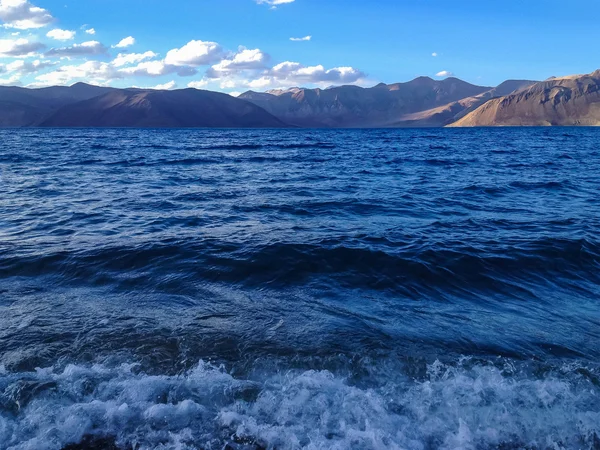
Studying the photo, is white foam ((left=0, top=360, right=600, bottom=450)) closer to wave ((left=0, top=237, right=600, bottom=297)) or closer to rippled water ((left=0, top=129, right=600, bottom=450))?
rippled water ((left=0, top=129, right=600, bottom=450))

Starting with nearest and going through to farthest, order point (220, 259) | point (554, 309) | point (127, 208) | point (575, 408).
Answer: point (575, 408) → point (554, 309) → point (220, 259) → point (127, 208)

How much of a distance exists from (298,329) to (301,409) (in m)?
1.92

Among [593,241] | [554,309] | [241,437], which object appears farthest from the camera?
[593,241]

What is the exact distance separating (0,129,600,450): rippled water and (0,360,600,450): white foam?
0.07ft

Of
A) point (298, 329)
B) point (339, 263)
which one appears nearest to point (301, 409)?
point (298, 329)

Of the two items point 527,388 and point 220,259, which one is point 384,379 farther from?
point 220,259

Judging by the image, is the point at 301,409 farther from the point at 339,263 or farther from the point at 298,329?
the point at 339,263

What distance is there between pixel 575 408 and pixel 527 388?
52cm

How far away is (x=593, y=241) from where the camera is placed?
1156 centimetres

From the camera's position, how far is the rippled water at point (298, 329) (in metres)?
4.80

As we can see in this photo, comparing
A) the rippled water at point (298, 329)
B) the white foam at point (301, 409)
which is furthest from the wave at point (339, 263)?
the white foam at point (301, 409)

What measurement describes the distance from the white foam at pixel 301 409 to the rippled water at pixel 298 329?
0.07 feet

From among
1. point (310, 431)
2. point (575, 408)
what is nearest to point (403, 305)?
point (575, 408)

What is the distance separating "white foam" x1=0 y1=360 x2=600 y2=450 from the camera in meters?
4.61
